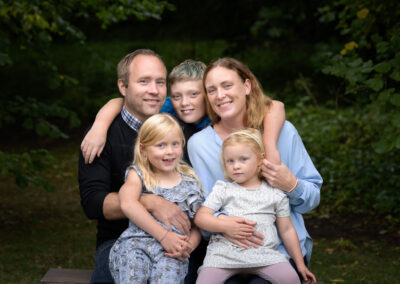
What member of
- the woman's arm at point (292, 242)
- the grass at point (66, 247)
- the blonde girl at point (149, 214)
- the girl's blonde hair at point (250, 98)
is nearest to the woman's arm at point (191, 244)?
the blonde girl at point (149, 214)

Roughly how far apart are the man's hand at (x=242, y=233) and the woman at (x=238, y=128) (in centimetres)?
25

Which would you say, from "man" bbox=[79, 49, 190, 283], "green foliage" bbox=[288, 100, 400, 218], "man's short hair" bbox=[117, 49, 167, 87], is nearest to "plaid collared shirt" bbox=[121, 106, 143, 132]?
"man" bbox=[79, 49, 190, 283]

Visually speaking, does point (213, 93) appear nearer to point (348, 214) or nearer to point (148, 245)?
point (148, 245)

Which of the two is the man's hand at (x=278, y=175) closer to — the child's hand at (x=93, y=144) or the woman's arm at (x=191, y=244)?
the woman's arm at (x=191, y=244)

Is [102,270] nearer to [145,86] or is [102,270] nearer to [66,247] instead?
[145,86]

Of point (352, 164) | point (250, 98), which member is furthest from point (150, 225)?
point (352, 164)

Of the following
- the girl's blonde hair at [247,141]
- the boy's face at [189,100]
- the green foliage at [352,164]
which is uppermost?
the boy's face at [189,100]

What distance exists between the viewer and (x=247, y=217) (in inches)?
115

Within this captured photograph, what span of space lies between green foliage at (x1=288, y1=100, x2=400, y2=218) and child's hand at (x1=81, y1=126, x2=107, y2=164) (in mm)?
3614

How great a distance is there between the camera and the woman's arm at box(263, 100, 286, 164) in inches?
118

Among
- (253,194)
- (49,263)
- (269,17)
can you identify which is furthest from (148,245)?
(269,17)

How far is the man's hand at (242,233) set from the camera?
2.82m

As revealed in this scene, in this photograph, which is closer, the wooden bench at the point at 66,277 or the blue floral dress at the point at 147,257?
the blue floral dress at the point at 147,257

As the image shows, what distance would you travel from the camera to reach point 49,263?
18.9 ft
